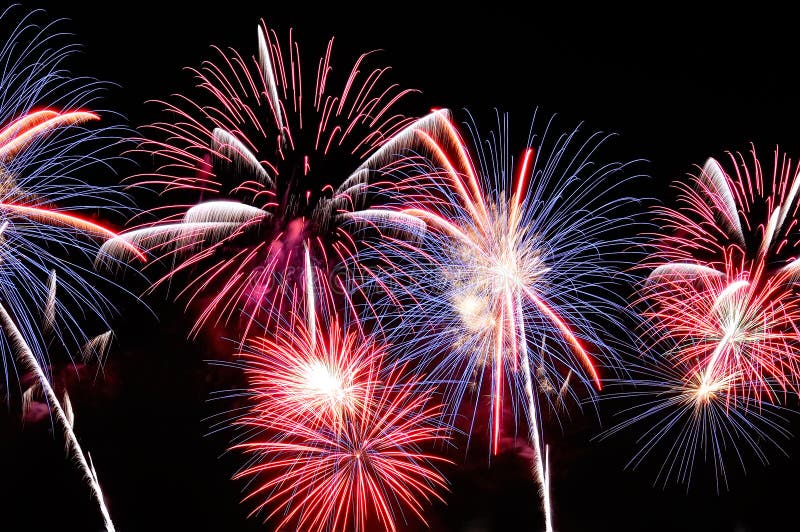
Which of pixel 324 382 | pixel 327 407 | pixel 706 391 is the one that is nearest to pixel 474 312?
pixel 324 382

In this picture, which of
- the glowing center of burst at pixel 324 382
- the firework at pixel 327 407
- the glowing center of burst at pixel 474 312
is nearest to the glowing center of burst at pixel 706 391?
the glowing center of burst at pixel 474 312

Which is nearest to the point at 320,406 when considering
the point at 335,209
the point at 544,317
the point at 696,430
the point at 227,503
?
the point at 335,209

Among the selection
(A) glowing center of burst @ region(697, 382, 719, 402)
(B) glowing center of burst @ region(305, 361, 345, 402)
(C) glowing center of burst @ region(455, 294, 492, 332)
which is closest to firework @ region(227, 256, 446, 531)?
(B) glowing center of burst @ region(305, 361, 345, 402)

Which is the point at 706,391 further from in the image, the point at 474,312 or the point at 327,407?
the point at 327,407

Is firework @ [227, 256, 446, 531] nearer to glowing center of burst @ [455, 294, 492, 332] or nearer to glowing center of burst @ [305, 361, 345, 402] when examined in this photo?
glowing center of burst @ [305, 361, 345, 402]

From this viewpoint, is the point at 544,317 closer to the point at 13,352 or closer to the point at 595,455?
the point at 595,455

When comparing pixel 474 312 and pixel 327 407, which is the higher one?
pixel 474 312

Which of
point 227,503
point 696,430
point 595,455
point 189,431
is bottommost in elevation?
point 227,503

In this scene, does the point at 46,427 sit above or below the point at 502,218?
below
